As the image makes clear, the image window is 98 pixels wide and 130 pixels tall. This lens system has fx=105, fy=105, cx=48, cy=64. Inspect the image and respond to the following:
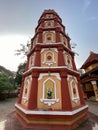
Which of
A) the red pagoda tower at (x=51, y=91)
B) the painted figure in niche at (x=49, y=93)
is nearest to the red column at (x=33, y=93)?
the red pagoda tower at (x=51, y=91)

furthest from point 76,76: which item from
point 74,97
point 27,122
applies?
point 27,122

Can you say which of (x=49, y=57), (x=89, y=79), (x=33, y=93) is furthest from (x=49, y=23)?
(x=89, y=79)

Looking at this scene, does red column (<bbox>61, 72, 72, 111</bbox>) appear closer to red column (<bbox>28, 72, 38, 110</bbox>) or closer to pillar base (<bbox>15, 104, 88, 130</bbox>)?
pillar base (<bbox>15, 104, 88, 130</bbox>)

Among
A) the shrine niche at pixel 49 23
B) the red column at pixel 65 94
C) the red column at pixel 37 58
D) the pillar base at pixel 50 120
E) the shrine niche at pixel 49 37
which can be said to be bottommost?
the pillar base at pixel 50 120

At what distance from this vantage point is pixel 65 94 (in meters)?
6.71

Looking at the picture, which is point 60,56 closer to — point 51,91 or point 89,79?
point 51,91

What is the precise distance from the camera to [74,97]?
24.7 feet

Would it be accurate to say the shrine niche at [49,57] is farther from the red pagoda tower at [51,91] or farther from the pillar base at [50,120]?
the pillar base at [50,120]

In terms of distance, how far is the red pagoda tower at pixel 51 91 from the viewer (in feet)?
20.0

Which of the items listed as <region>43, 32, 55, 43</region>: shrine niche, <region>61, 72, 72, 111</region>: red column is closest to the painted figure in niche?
<region>61, 72, 72, 111</region>: red column

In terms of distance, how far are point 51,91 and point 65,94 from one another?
967mm

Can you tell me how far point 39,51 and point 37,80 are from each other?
248cm

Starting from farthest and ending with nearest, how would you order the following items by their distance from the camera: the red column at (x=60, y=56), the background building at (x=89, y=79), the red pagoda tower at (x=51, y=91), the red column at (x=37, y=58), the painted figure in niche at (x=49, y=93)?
the background building at (x=89, y=79) → the red column at (x=37, y=58) → the red column at (x=60, y=56) → the painted figure in niche at (x=49, y=93) → the red pagoda tower at (x=51, y=91)

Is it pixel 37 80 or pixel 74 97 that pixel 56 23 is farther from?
pixel 74 97
